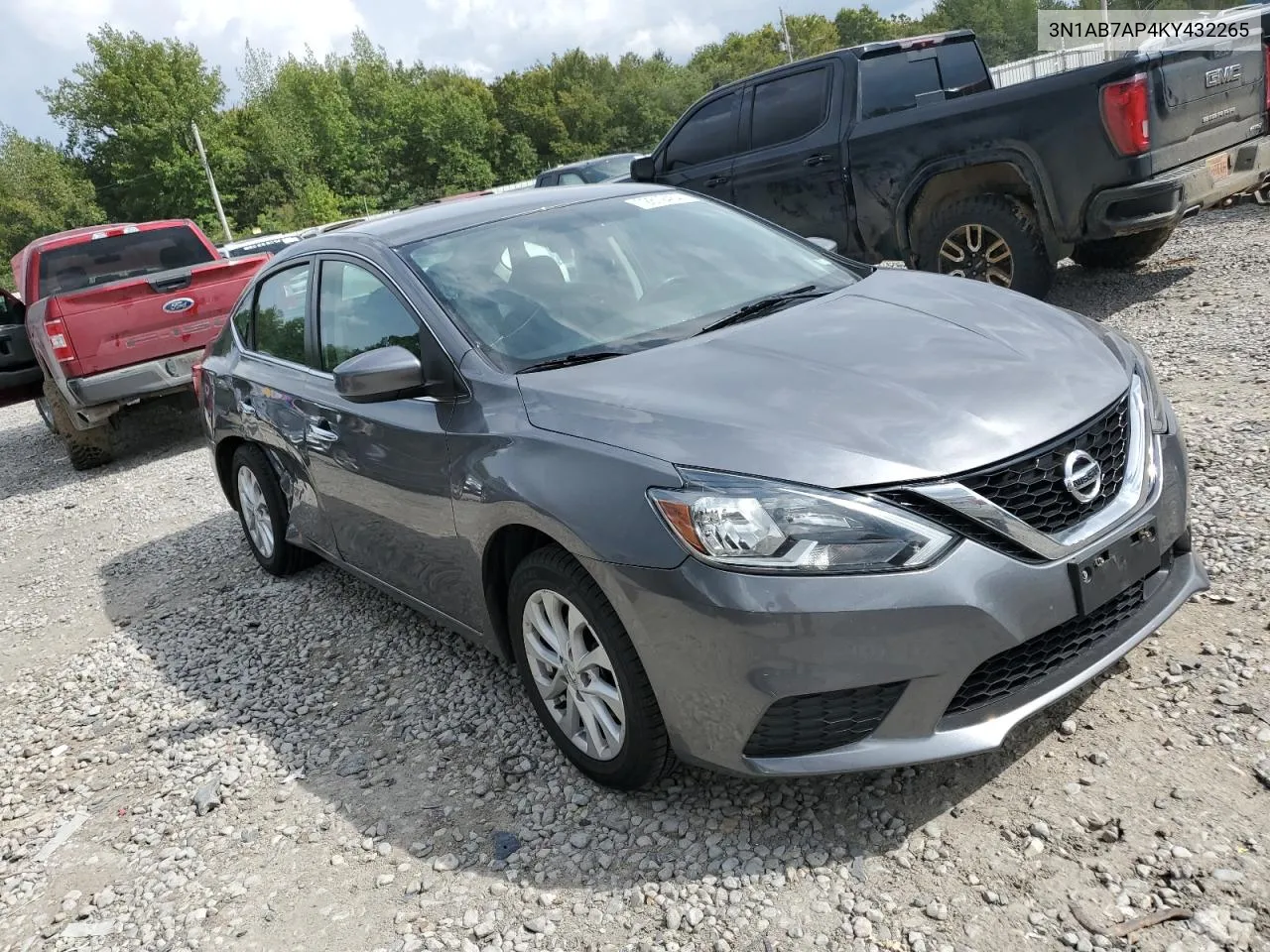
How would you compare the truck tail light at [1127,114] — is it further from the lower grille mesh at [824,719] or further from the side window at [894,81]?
the lower grille mesh at [824,719]

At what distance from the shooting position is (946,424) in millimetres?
2471

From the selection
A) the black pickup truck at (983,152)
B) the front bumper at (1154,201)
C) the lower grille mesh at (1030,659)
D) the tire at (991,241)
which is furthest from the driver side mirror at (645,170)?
the lower grille mesh at (1030,659)

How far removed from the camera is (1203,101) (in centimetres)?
634

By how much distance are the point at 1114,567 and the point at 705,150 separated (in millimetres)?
6746

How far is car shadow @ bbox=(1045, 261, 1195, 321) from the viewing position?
23.5 ft

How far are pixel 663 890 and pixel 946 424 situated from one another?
1.33 metres

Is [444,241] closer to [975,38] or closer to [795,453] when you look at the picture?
[795,453]

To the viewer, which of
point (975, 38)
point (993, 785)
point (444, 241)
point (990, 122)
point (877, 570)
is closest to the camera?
point (877, 570)

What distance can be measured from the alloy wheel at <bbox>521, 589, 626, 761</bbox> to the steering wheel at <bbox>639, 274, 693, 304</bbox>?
44.7 inches

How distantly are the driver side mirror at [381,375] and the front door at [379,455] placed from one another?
120mm

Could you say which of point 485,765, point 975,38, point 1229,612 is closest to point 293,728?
point 485,765

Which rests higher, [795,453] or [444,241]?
[444,241]

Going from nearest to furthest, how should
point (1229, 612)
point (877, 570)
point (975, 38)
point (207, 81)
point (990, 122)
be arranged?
point (877, 570), point (1229, 612), point (990, 122), point (975, 38), point (207, 81)

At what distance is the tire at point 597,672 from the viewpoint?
2.65 metres
